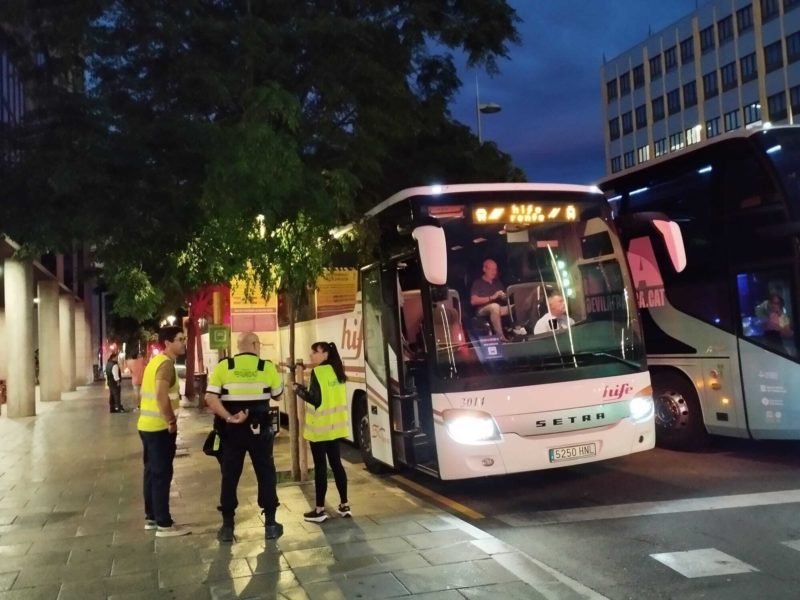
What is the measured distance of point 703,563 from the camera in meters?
5.89

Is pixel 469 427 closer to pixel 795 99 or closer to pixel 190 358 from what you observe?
pixel 190 358

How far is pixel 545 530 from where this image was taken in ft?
23.1

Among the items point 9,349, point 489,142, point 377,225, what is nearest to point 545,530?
point 377,225

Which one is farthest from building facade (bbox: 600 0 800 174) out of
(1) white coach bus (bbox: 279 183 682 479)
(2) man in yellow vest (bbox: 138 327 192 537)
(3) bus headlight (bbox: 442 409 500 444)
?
(2) man in yellow vest (bbox: 138 327 192 537)

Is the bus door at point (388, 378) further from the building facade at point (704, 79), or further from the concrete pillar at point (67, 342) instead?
the building facade at point (704, 79)

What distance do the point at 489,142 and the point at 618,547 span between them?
14889mm

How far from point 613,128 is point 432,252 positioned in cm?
7663

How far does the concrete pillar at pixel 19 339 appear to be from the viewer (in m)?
21.8

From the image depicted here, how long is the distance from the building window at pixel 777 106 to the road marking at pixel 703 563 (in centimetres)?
5897

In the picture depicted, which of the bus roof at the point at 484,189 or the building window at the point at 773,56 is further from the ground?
the building window at the point at 773,56

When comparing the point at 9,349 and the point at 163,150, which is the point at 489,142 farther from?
the point at 9,349

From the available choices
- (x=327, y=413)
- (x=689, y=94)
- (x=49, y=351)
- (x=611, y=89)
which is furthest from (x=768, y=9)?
(x=327, y=413)

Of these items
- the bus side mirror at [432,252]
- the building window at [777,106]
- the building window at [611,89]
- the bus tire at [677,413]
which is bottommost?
the bus tire at [677,413]

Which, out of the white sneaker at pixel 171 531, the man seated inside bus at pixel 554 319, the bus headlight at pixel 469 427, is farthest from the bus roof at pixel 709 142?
the white sneaker at pixel 171 531
